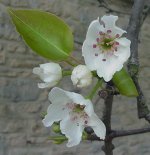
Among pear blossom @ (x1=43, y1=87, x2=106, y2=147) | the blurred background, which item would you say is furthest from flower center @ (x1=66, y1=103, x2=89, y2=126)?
the blurred background

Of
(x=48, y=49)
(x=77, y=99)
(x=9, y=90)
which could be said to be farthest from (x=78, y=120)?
(x=9, y=90)

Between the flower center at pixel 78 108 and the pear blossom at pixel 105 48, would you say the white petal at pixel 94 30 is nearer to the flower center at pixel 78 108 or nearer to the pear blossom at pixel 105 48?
the pear blossom at pixel 105 48

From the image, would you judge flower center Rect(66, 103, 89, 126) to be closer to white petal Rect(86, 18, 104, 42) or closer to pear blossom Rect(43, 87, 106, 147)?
pear blossom Rect(43, 87, 106, 147)

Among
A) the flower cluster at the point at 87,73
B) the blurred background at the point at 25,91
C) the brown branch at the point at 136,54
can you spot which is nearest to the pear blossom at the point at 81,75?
the flower cluster at the point at 87,73

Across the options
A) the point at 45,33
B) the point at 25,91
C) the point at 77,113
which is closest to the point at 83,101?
the point at 77,113

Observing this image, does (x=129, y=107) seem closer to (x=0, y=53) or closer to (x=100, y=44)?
(x=0, y=53)
